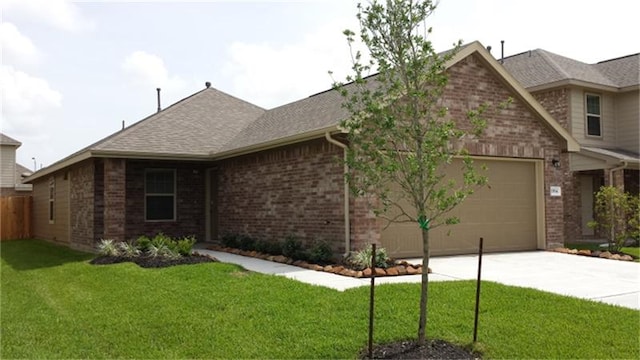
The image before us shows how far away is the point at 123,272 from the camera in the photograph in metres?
10.7

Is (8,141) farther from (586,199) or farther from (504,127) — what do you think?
(586,199)

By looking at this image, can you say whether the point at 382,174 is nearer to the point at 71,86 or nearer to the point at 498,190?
the point at 498,190

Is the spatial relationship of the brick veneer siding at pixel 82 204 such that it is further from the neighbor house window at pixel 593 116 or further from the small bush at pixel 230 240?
the neighbor house window at pixel 593 116

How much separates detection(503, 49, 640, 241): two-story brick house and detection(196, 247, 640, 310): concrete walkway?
633 centimetres

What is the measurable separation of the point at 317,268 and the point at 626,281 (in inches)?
207

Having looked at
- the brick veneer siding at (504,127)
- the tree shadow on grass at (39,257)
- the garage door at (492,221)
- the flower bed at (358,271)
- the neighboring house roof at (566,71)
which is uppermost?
the neighboring house roof at (566,71)

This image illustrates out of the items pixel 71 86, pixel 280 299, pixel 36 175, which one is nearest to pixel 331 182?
pixel 280 299

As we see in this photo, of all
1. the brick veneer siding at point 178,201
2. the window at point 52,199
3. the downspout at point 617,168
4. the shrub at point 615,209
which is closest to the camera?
the shrub at point 615,209

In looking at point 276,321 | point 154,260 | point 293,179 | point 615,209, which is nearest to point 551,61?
point 615,209

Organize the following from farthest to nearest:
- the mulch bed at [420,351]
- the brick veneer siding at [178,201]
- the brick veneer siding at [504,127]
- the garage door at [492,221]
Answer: the brick veneer siding at [178,201]
the brick veneer siding at [504,127]
the garage door at [492,221]
the mulch bed at [420,351]

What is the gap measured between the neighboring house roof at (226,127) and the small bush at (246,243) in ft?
7.33

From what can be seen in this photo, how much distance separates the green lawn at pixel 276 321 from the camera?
5.69m

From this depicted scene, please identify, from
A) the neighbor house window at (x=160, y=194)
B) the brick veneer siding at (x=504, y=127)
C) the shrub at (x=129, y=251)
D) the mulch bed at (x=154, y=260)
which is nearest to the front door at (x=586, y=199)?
the brick veneer siding at (x=504, y=127)

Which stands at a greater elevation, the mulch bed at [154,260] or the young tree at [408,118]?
the young tree at [408,118]
